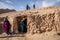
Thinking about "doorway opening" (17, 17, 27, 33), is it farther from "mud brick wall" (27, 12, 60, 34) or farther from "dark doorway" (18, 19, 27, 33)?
"mud brick wall" (27, 12, 60, 34)

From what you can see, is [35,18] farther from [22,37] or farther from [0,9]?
[0,9]

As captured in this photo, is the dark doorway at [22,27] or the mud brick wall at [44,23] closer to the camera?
the mud brick wall at [44,23]

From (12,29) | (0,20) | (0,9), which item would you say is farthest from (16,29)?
(0,9)

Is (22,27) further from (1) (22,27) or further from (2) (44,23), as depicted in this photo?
(2) (44,23)

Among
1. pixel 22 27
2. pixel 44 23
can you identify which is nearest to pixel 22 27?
pixel 22 27

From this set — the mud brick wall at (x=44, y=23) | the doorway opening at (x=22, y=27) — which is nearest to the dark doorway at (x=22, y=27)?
the doorway opening at (x=22, y=27)

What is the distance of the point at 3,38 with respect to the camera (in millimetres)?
16094

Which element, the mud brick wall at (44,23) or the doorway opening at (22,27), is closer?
the mud brick wall at (44,23)

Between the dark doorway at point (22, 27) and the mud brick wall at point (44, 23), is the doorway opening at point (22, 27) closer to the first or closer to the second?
the dark doorway at point (22, 27)

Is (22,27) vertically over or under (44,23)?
under

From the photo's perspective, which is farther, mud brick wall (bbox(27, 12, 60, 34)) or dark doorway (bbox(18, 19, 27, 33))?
dark doorway (bbox(18, 19, 27, 33))

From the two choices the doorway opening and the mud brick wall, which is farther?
the doorway opening

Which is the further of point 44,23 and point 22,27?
point 22,27

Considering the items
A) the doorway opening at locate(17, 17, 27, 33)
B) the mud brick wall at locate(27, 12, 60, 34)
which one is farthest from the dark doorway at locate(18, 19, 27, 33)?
the mud brick wall at locate(27, 12, 60, 34)
